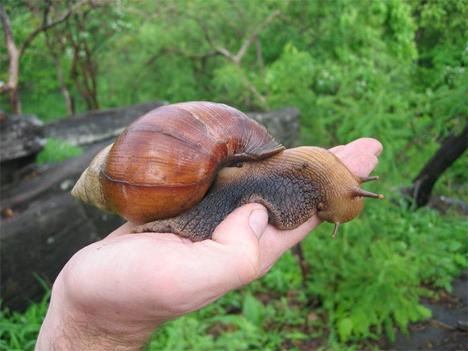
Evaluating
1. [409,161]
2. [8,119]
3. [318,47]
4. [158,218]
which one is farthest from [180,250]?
[318,47]

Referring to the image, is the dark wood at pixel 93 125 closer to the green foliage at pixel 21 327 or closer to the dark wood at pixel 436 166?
the green foliage at pixel 21 327

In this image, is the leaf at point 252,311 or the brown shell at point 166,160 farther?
the leaf at point 252,311

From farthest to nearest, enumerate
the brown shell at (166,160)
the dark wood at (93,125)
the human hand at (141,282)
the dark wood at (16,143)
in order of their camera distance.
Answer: the dark wood at (93,125) → the dark wood at (16,143) → the brown shell at (166,160) → the human hand at (141,282)

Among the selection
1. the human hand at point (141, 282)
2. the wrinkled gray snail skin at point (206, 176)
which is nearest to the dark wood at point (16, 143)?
the wrinkled gray snail skin at point (206, 176)

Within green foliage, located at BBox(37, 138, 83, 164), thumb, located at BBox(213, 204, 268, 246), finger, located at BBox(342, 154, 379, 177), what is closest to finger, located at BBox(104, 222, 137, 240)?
thumb, located at BBox(213, 204, 268, 246)

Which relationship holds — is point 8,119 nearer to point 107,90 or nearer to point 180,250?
point 180,250

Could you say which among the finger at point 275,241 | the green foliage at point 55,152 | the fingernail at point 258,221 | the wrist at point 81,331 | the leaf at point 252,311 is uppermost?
the fingernail at point 258,221
